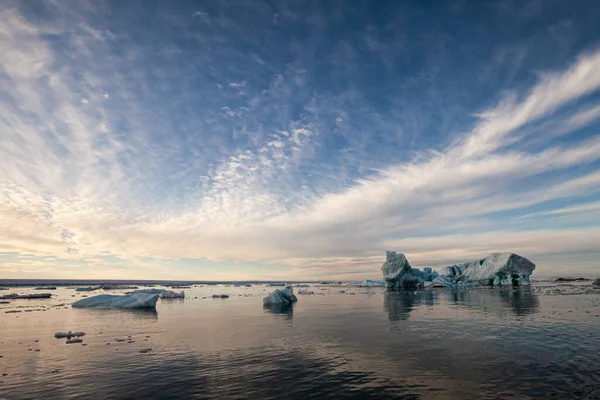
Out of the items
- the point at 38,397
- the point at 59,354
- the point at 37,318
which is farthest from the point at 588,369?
the point at 37,318

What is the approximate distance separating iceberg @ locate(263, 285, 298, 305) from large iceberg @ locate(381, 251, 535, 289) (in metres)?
33.4

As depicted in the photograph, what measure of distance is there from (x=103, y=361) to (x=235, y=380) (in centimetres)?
702

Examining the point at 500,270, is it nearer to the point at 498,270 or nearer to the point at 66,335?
the point at 498,270

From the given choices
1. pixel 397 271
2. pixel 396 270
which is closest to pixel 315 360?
pixel 397 271

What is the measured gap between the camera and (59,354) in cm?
1577

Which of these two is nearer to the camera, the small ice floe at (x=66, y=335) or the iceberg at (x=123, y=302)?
the small ice floe at (x=66, y=335)

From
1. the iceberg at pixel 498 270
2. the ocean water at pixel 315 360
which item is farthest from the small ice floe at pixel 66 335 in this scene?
the iceberg at pixel 498 270

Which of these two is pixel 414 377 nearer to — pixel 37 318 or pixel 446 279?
pixel 37 318

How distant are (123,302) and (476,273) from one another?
77393mm

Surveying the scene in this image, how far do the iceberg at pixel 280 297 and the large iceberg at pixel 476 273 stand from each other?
3337 centimetres

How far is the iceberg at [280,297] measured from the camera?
41.8 m

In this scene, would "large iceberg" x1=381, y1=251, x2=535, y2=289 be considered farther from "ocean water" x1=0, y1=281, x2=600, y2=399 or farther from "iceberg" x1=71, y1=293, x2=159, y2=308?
"iceberg" x1=71, y1=293, x2=159, y2=308

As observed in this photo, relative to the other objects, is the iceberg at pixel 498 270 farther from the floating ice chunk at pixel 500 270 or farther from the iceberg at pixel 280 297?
the iceberg at pixel 280 297

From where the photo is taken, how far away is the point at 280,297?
42.6 metres
